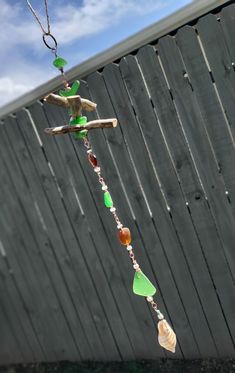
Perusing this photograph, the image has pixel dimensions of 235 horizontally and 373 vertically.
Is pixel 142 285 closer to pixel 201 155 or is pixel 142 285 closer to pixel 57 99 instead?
pixel 57 99

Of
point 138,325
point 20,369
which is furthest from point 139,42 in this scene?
point 20,369

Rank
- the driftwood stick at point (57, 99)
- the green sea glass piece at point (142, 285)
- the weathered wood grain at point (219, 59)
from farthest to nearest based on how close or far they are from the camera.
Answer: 1. the weathered wood grain at point (219, 59)
2. the green sea glass piece at point (142, 285)
3. the driftwood stick at point (57, 99)

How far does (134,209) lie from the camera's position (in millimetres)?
2988

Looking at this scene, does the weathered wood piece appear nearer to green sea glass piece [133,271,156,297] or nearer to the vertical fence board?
green sea glass piece [133,271,156,297]

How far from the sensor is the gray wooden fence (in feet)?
8.61

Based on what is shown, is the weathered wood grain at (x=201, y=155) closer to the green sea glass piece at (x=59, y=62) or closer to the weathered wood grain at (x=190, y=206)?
the weathered wood grain at (x=190, y=206)

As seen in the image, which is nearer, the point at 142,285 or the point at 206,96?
the point at 142,285

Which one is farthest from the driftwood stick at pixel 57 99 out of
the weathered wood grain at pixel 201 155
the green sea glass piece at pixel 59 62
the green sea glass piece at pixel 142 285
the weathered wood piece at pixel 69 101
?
the weathered wood grain at pixel 201 155

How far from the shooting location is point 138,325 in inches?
128

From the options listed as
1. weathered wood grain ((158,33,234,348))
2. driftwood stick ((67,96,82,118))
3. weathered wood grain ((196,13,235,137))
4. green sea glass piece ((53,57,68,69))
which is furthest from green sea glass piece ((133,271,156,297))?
weathered wood grain ((196,13,235,137))

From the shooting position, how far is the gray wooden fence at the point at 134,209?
262cm

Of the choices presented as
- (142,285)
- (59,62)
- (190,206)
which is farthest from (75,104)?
(190,206)

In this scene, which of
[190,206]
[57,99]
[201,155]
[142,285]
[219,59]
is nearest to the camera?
[57,99]

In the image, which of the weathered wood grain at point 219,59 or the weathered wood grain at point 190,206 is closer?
the weathered wood grain at point 219,59
